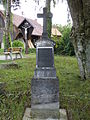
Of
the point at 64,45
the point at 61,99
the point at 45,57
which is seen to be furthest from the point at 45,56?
the point at 64,45

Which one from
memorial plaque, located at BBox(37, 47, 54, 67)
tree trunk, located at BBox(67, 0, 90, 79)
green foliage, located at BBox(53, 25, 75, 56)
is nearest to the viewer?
memorial plaque, located at BBox(37, 47, 54, 67)

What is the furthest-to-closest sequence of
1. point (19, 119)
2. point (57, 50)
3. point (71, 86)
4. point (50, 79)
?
point (57, 50), point (71, 86), point (50, 79), point (19, 119)

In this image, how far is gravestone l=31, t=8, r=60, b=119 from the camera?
4.60 m

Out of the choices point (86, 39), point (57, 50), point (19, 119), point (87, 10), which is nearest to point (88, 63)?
point (86, 39)

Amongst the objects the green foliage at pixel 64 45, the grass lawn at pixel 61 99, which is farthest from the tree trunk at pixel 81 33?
the green foliage at pixel 64 45

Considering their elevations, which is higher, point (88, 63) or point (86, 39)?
point (86, 39)

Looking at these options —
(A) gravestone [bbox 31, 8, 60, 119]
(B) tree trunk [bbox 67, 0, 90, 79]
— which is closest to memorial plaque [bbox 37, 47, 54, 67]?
(A) gravestone [bbox 31, 8, 60, 119]

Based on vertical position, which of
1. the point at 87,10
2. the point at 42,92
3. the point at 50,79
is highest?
the point at 87,10

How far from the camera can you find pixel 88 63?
24.5ft

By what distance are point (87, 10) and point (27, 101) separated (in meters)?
3.77

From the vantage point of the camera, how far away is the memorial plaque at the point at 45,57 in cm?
465

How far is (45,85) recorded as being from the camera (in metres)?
4.61

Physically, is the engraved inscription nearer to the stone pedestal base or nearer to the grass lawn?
the stone pedestal base

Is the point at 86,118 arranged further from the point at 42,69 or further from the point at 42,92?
the point at 42,69
